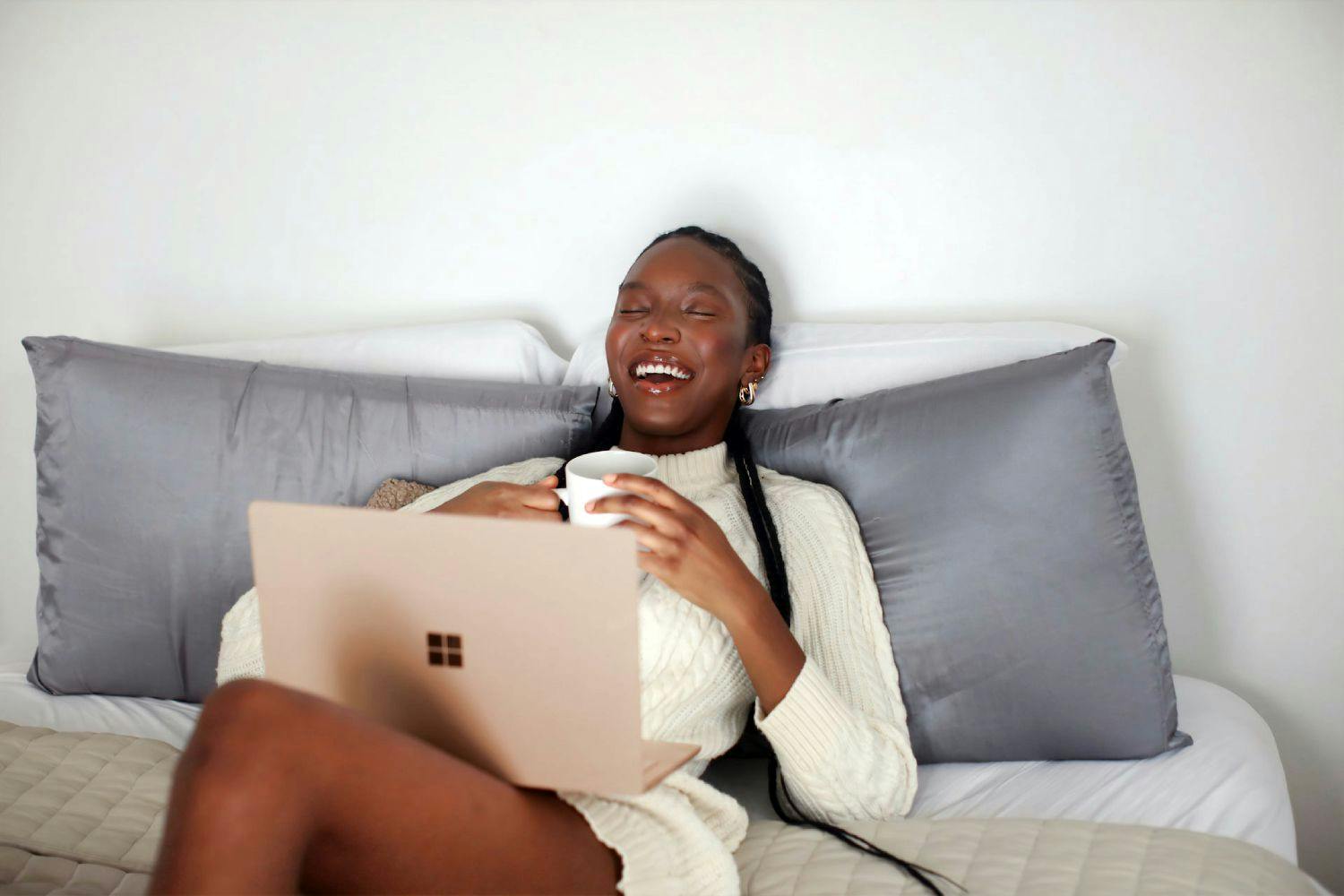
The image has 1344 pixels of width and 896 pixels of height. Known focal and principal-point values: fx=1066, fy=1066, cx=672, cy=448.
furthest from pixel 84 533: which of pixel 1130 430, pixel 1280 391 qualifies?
pixel 1280 391

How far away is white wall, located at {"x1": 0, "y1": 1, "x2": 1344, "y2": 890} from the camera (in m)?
1.78

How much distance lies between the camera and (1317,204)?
5.70 feet

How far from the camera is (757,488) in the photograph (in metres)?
1.59

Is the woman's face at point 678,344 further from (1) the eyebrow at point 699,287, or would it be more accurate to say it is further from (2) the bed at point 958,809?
(2) the bed at point 958,809

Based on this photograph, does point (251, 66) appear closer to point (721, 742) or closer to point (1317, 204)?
point (721, 742)

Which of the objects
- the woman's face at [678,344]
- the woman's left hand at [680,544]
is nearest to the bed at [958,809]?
the woman's face at [678,344]

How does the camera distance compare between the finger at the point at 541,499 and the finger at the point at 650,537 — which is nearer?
the finger at the point at 650,537

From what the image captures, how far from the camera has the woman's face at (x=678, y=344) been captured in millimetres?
1620

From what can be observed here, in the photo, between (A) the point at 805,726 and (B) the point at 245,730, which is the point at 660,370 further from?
(B) the point at 245,730

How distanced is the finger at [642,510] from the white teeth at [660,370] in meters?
0.47

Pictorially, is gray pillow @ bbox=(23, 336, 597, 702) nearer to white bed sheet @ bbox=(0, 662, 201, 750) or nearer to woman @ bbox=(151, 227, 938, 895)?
white bed sheet @ bbox=(0, 662, 201, 750)

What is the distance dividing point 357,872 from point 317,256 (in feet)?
4.77

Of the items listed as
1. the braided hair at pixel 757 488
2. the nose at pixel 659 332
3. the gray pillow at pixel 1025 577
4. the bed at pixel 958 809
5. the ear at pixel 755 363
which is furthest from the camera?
the ear at pixel 755 363

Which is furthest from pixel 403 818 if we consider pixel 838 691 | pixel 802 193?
pixel 802 193
